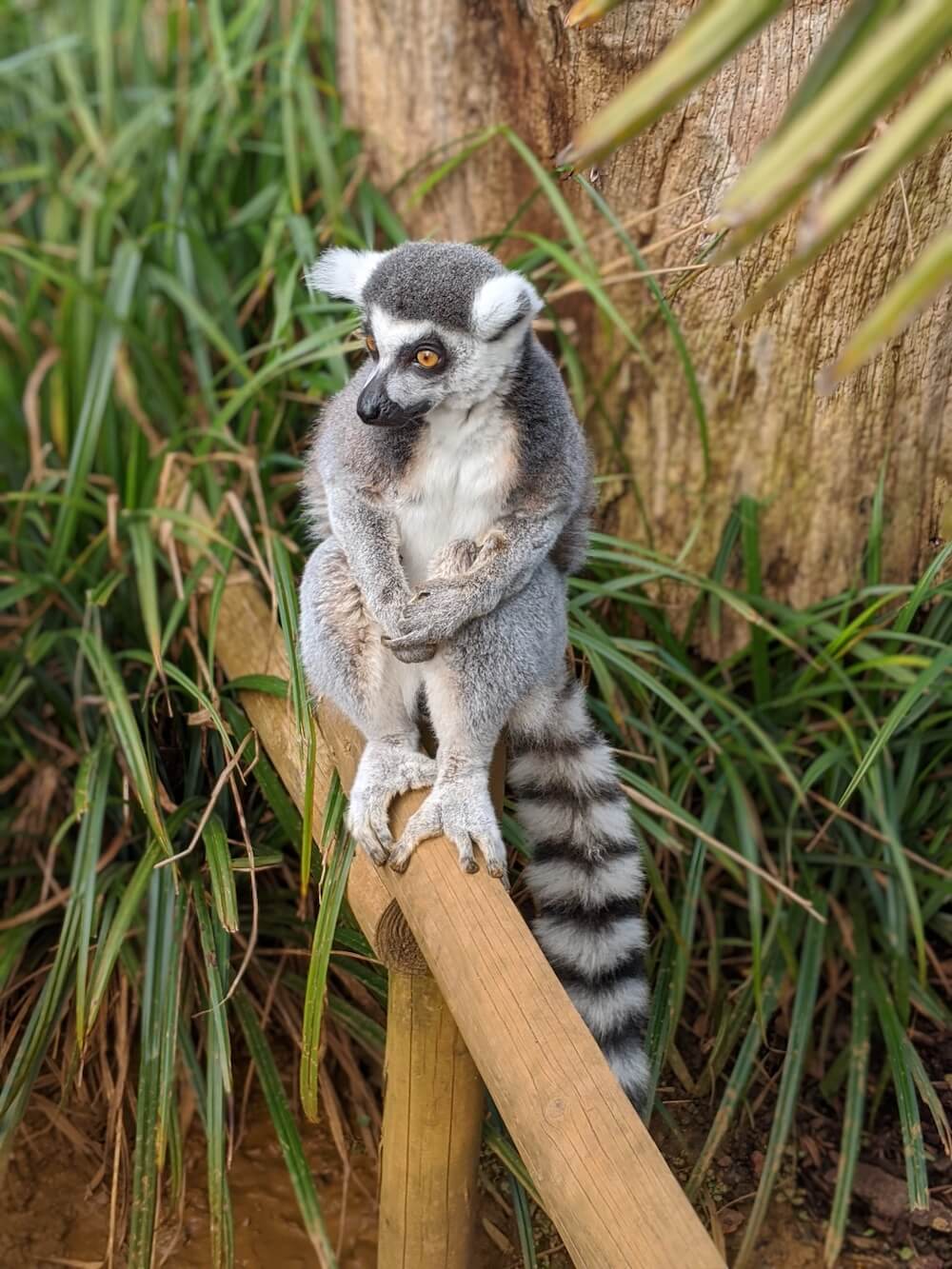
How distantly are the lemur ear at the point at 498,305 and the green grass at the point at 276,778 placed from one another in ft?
2.71

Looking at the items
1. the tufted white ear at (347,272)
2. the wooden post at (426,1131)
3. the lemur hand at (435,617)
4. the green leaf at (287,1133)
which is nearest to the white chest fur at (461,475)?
the lemur hand at (435,617)

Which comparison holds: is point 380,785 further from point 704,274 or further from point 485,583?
point 704,274

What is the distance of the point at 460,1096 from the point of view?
231 cm

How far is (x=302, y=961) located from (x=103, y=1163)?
0.67 m

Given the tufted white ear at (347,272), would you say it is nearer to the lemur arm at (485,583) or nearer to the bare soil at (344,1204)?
the lemur arm at (485,583)

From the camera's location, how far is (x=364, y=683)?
8.27 feet

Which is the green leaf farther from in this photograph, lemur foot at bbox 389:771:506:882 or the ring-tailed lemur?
lemur foot at bbox 389:771:506:882

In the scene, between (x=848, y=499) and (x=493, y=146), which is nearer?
(x=848, y=499)

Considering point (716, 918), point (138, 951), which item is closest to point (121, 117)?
point (138, 951)

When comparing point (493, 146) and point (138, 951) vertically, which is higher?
point (493, 146)

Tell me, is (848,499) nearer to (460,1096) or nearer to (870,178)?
(460,1096)

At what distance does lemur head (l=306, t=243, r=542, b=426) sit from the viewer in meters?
2.35

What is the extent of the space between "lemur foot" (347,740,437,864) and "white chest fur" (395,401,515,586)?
0.47m

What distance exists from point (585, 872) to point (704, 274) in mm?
1410
